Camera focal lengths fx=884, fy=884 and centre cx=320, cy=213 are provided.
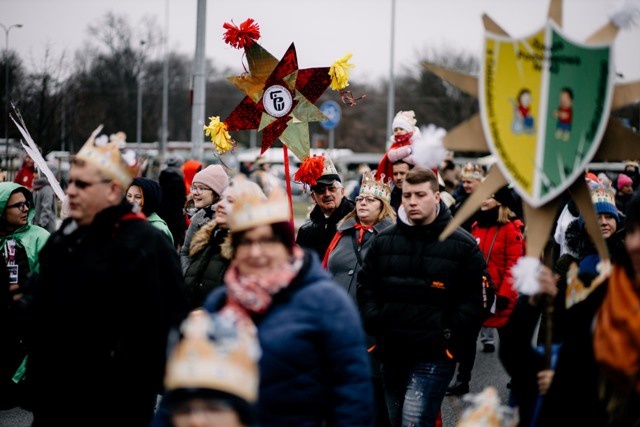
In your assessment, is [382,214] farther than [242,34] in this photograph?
No

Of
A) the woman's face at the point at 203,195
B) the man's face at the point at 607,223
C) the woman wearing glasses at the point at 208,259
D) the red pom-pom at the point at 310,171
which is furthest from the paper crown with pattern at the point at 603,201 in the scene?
the woman's face at the point at 203,195

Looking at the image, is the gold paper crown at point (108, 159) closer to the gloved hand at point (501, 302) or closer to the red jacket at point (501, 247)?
the gloved hand at point (501, 302)

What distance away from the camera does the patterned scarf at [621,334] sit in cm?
286

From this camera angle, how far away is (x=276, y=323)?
332cm

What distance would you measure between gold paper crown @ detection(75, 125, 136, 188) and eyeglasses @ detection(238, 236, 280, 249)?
939 millimetres

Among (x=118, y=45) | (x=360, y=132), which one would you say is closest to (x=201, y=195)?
(x=118, y=45)

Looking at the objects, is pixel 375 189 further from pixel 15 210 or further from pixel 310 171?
pixel 15 210

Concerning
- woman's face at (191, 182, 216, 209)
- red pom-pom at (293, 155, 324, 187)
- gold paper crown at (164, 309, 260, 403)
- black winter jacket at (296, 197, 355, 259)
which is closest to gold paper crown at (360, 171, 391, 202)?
black winter jacket at (296, 197, 355, 259)

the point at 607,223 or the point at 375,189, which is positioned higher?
the point at 375,189

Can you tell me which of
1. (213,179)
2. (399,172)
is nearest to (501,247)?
(399,172)

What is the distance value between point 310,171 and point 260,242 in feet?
11.7

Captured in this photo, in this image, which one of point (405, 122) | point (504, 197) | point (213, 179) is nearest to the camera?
point (213, 179)

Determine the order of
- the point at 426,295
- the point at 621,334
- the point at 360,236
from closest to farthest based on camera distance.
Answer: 1. the point at 621,334
2. the point at 426,295
3. the point at 360,236

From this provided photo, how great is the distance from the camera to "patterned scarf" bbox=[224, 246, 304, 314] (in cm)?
330
